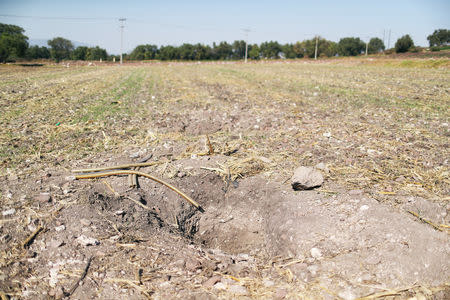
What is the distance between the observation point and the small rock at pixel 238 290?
225 centimetres

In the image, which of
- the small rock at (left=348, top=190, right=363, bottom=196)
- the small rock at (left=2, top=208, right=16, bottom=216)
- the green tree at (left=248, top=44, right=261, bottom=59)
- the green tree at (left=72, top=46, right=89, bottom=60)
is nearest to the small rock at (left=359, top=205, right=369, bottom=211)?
the small rock at (left=348, top=190, right=363, bottom=196)

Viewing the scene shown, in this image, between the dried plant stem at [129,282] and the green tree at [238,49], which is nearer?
the dried plant stem at [129,282]

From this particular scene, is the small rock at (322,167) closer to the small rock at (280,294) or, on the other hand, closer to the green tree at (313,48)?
the small rock at (280,294)

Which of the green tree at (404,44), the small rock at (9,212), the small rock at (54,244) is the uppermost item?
the green tree at (404,44)

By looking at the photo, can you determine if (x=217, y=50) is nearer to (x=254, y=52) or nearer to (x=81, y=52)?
(x=254, y=52)

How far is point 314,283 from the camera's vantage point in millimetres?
2260

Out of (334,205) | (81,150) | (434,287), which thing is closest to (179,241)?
(334,205)

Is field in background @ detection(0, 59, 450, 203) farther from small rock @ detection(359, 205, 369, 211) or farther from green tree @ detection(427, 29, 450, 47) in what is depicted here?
green tree @ detection(427, 29, 450, 47)

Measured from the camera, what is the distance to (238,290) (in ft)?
7.47

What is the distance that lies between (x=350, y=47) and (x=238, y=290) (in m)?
101

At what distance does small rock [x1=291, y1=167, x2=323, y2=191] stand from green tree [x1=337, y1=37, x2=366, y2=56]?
300 feet

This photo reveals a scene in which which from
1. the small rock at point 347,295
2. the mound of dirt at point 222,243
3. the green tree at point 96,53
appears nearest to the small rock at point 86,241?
the mound of dirt at point 222,243

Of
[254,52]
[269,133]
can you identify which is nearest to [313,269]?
[269,133]

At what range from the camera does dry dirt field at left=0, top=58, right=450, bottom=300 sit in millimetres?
2256
